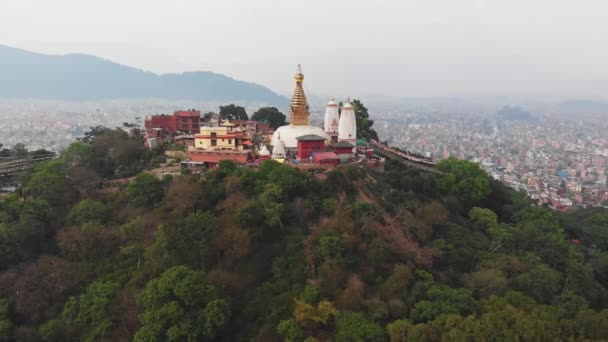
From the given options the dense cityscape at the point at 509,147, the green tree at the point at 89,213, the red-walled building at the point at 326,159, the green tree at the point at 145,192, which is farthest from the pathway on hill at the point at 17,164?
the red-walled building at the point at 326,159

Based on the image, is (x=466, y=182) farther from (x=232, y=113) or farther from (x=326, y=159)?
(x=232, y=113)

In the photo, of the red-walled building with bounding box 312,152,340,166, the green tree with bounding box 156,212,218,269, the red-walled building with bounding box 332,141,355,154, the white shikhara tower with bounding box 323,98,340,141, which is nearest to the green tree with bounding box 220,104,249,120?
the white shikhara tower with bounding box 323,98,340,141

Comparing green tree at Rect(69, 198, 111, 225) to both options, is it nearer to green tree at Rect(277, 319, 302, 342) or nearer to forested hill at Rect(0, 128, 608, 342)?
forested hill at Rect(0, 128, 608, 342)

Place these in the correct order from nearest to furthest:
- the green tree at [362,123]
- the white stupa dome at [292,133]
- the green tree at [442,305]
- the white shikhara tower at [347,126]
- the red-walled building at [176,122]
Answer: the green tree at [442,305], the white stupa dome at [292,133], the white shikhara tower at [347,126], the red-walled building at [176,122], the green tree at [362,123]

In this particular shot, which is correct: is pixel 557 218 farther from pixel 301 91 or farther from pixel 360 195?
pixel 301 91

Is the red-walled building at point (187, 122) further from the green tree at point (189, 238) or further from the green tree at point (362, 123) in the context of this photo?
the green tree at point (189, 238)

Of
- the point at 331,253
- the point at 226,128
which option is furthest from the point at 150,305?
the point at 226,128
